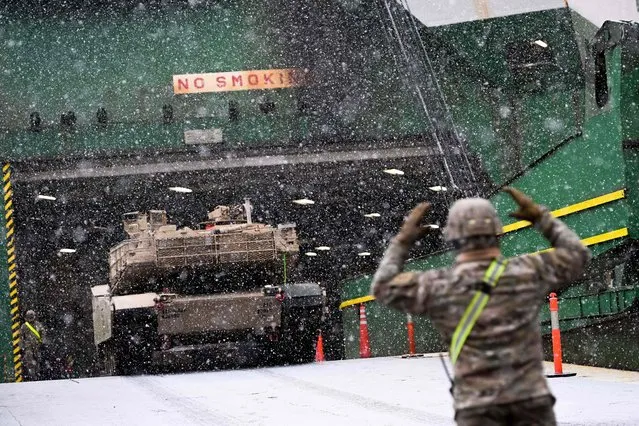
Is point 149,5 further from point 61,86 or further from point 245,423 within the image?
point 245,423

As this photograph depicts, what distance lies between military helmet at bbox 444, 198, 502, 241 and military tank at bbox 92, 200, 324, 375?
44.3ft

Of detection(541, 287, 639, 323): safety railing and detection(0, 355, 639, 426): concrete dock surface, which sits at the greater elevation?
detection(541, 287, 639, 323): safety railing

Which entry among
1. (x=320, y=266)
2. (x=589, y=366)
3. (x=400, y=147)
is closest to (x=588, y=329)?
(x=589, y=366)

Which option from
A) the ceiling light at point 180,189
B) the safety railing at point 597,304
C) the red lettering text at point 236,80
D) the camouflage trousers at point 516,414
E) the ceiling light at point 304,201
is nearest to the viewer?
the camouflage trousers at point 516,414

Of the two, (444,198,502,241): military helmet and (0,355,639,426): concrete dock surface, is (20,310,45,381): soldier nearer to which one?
(0,355,639,426): concrete dock surface

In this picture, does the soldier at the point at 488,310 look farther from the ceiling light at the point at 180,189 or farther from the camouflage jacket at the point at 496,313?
the ceiling light at the point at 180,189

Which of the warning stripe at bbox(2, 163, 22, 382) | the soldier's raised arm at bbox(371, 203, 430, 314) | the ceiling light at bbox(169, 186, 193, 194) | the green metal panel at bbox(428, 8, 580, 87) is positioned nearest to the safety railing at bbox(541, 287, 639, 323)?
the soldier's raised arm at bbox(371, 203, 430, 314)

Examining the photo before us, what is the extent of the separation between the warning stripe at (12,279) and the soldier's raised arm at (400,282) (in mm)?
19375

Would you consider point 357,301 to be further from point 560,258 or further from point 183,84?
point 560,258

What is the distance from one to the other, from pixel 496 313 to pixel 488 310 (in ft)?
0.10

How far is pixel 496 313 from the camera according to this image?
4008 mm

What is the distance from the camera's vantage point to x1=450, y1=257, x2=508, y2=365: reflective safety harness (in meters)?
4.00

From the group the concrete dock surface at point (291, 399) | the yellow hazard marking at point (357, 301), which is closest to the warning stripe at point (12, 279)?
the concrete dock surface at point (291, 399)

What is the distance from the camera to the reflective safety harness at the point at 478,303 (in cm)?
400
